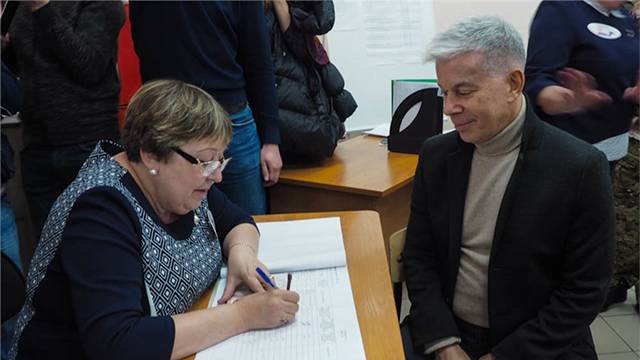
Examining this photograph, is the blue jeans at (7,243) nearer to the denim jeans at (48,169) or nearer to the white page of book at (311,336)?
the denim jeans at (48,169)

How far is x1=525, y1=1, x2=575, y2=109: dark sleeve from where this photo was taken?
5.63 feet

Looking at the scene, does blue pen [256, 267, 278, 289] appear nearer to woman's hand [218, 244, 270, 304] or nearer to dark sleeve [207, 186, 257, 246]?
woman's hand [218, 244, 270, 304]

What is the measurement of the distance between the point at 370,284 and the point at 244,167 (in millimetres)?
736

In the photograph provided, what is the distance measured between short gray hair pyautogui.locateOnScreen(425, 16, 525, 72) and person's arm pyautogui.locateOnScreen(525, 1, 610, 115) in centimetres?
60

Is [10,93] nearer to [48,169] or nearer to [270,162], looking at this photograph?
[48,169]

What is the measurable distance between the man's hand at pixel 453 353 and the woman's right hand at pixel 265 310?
0.46m

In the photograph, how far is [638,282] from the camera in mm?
2459

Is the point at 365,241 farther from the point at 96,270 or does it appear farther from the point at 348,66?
the point at 348,66

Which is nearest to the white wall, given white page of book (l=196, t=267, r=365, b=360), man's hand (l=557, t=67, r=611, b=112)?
man's hand (l=557, t=67, r=611, b=112)

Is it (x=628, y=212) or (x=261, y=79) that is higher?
(x=261, y=79)

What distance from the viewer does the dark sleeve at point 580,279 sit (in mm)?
1171

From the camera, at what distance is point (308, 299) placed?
44.8 inches

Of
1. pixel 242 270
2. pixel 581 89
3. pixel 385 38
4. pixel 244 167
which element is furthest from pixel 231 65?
pixel 385 38

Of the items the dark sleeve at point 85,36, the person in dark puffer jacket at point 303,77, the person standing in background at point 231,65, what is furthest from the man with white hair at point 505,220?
the dark sleeve at point 85,36
